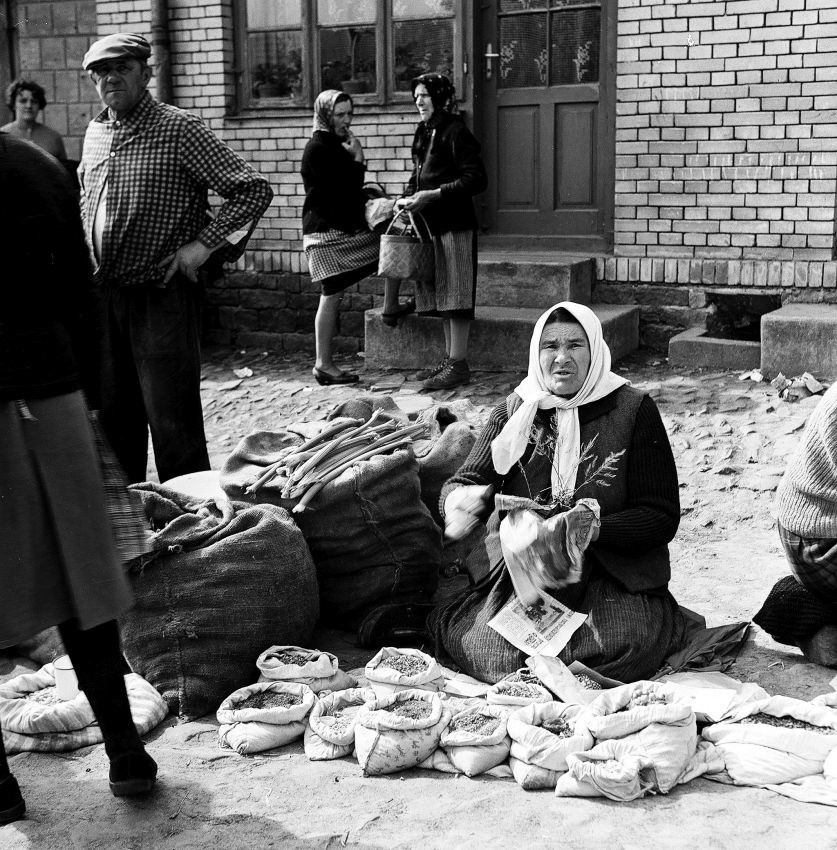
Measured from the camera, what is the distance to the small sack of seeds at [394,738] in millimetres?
3350

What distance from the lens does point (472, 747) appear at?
132 inches

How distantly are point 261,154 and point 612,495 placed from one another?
6133mm

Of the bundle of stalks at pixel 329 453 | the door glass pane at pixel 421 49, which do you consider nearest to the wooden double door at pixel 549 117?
the door glass pane at pixel 421 49

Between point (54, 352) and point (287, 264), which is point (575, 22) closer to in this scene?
point (287, 264)

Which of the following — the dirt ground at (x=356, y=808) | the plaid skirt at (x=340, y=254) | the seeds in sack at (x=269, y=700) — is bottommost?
the dirt ground at (x=356, y=808)

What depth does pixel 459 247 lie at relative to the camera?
763 cm

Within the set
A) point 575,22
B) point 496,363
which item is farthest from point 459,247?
point 575,22

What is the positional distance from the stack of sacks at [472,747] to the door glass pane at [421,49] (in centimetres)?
624

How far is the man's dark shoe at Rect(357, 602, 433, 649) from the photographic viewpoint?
4254 mm

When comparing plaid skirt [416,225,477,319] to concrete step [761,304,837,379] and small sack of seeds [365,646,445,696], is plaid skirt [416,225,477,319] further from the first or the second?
small sack of seeds [365,646,445,696]

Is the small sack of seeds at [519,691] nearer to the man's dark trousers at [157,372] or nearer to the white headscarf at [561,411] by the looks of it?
the white headscarf at [561,411]

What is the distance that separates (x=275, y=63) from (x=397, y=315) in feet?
8.39

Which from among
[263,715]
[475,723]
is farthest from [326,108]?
[475,723]

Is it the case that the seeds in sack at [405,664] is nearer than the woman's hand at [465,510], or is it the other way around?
the seeds in sack at [405,664]
